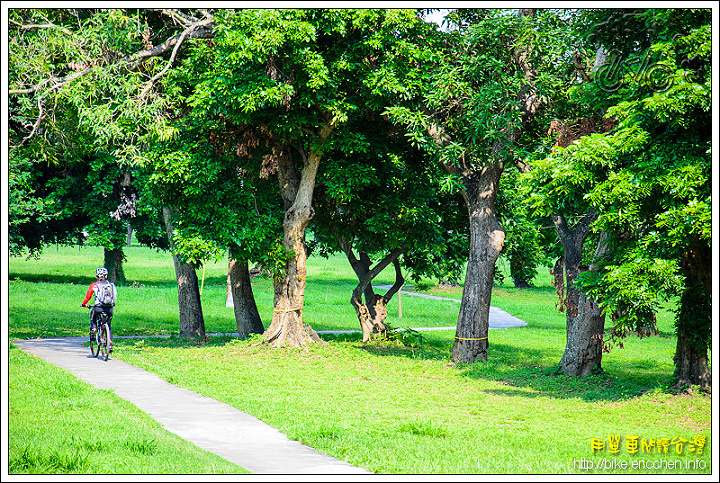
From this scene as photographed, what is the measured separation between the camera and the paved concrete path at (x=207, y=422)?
278 inches

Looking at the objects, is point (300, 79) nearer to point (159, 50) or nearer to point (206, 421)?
point (159, 50)

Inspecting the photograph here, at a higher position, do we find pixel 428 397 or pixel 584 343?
pixel 584 343

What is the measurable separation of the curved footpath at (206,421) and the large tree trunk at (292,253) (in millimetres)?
4230

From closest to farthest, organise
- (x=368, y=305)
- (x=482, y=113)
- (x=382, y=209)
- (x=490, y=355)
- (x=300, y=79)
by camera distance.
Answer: (x=482, y=113)
(x=300, y=79)
(x=382, y=209)
(x=490, y=355)
(x=368, y=305)

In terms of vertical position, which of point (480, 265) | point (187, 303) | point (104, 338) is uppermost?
point (480, 265)

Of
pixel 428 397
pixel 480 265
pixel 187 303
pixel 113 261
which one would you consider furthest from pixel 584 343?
pixel 113 261

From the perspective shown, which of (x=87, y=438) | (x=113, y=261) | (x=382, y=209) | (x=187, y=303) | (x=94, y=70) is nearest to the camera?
(x=87, y=438)

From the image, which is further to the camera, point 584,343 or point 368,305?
point 368,305

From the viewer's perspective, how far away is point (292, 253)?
55.2 ft

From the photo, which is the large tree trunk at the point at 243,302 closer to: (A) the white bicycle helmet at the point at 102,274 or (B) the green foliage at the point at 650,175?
(A) the white bicycle helmet at the point at 102,274

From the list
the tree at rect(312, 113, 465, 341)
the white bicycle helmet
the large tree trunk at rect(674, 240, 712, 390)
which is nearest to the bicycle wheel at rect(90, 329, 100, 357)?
the white bicycle helmet

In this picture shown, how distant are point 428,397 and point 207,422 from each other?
14.4 ft

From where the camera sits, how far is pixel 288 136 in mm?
16469

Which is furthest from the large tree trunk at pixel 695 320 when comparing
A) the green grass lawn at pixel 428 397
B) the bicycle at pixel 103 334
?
the bicycle at pixel 103 334
